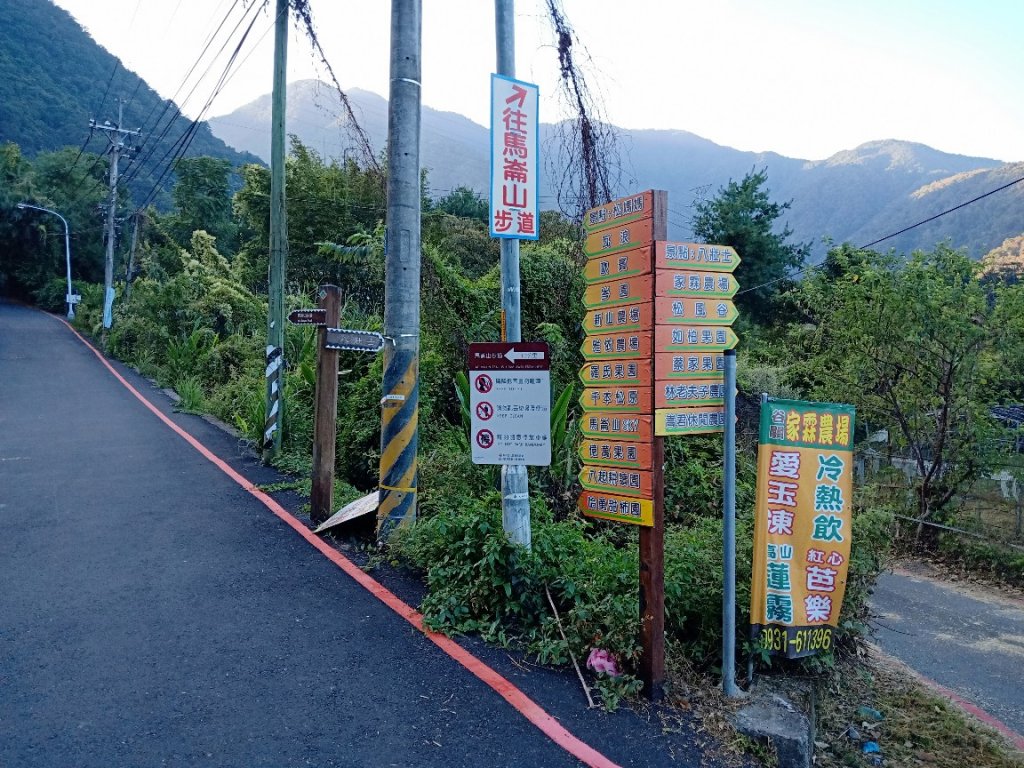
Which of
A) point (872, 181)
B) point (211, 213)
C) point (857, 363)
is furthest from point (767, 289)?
point (872, 181)

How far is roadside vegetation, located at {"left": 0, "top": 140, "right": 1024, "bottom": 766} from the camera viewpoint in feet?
15.4

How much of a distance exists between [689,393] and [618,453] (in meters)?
0.52

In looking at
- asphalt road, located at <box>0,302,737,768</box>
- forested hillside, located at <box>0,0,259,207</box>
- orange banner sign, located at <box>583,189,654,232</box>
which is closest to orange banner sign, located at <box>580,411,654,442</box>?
orange banner sign, located at <box>583,189,654,232</box>

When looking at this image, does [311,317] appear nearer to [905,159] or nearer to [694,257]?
[694,257]

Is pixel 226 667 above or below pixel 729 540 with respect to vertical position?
below

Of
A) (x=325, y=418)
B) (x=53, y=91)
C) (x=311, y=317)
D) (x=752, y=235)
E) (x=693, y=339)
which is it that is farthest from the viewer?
(x=53, y=91)

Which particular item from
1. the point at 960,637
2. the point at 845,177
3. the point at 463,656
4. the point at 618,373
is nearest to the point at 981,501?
the point at 960,637

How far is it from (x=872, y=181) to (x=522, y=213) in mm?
128364

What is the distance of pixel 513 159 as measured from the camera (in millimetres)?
4969

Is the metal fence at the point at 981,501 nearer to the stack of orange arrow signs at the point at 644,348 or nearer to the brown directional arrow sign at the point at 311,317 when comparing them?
the stack of orange arrow signs at the point at 644,348

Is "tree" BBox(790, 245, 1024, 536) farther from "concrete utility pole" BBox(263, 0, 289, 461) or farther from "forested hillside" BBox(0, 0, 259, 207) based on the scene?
"forested hillside" BBox(0, 0, 259, 207)

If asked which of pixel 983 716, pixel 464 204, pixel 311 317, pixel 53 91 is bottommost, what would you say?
pixel 983 716

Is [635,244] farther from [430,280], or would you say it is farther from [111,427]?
[111,427]

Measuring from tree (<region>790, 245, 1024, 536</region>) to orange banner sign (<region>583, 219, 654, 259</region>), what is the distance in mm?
9697
